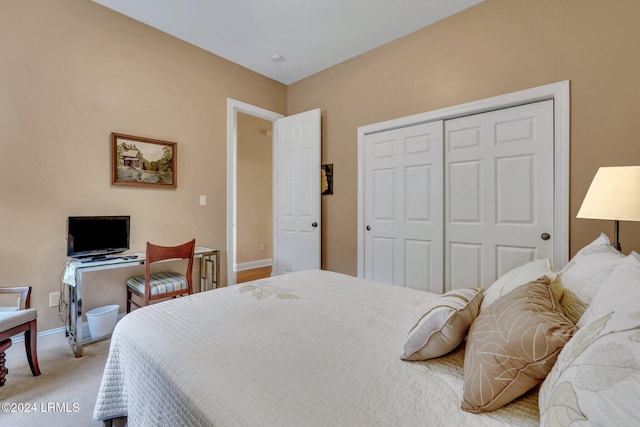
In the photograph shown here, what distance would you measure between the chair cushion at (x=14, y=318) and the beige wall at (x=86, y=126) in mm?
597

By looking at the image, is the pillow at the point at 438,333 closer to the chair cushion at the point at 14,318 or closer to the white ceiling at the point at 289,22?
the chair cushion at the point at 14,318

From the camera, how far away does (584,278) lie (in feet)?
3.24

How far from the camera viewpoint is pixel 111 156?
2697mm

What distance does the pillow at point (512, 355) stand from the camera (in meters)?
0.72

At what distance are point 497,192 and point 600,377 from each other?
7.58 ft

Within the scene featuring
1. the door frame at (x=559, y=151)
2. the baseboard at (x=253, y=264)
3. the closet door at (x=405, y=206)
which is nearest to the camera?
the door frame at (x=559, y=151)

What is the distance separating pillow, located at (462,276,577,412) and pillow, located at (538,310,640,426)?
2.7 inches

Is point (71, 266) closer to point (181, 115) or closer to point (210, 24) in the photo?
point (181, 115)

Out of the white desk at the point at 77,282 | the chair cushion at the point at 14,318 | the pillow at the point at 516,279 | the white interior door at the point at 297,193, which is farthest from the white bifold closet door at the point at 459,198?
the chair cushion at the point at 14,318

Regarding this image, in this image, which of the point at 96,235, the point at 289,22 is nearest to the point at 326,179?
the point at 289,22

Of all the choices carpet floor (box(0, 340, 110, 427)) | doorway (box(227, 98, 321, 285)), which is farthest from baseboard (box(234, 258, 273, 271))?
carpet floor (box(0, 340, 110, 427))

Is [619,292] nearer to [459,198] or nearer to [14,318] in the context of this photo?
[459,198]

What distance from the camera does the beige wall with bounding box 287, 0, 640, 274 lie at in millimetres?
2006

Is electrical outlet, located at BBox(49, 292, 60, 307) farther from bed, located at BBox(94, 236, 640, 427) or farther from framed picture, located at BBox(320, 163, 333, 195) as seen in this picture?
framed picture, located at BBox(320, 163, 333, 195)
